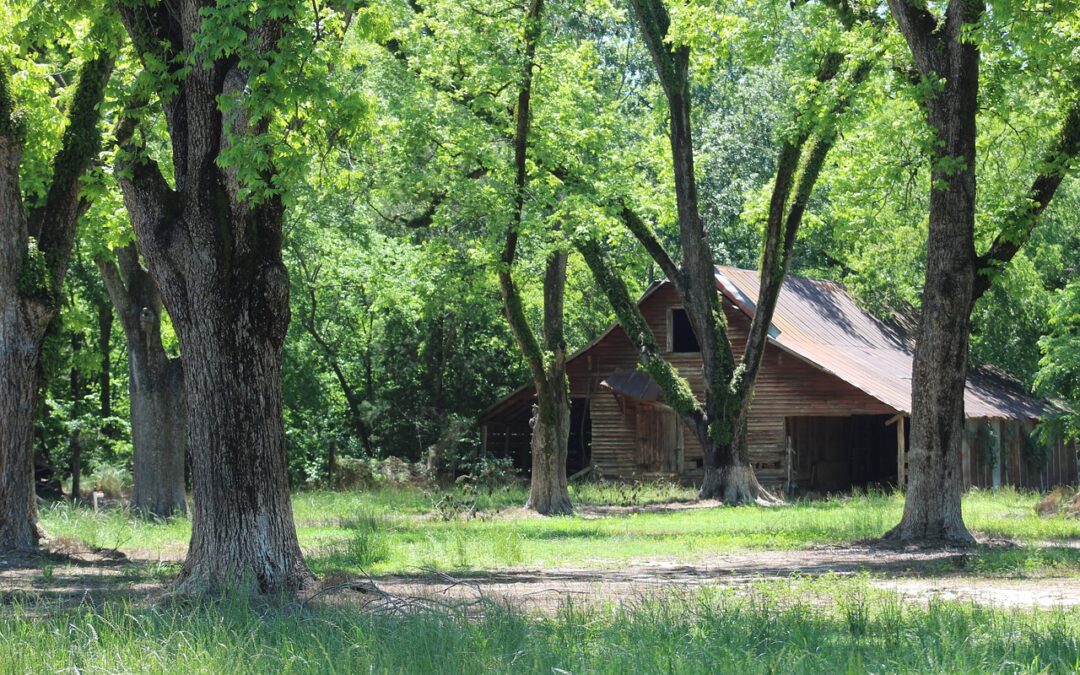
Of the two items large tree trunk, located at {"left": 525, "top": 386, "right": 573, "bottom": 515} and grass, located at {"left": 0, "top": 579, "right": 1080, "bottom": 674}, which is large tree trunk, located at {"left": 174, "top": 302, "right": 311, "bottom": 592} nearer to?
grass, located at {"left": 0, "top": 579, "right": 1080, "bottom": 674}

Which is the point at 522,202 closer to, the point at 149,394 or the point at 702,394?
the point at 149,394

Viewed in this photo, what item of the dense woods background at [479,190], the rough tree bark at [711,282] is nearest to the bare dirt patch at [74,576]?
the dense woods background at [479,190]

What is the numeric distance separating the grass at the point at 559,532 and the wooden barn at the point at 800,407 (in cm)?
626

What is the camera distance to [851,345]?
130ft

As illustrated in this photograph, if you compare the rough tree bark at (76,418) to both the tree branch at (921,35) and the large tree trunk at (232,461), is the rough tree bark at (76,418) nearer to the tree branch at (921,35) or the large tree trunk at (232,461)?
the large tree trunk at (232,461)

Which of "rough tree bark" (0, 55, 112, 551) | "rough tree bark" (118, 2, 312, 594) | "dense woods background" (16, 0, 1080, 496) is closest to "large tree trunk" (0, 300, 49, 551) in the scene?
"rough tree bark" (0, 55, 112, 551)

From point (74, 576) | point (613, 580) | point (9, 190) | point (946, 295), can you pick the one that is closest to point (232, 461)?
point (74, 576)

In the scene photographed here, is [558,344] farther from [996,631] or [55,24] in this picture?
[996,631]

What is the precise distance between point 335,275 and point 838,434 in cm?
1772

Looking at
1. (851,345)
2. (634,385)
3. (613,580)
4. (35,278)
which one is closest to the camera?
(613,580)

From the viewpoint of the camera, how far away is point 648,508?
28891 mm

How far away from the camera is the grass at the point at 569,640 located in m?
7.60

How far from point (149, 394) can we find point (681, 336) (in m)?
19.4

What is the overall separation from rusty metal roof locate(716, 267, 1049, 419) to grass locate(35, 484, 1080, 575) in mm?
5692
